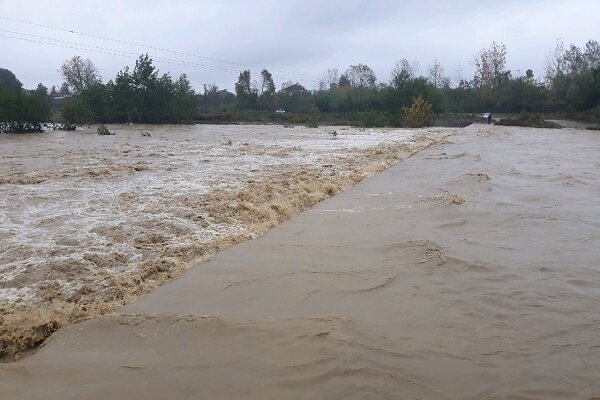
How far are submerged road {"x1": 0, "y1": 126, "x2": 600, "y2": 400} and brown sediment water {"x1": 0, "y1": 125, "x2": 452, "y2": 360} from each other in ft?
1.27

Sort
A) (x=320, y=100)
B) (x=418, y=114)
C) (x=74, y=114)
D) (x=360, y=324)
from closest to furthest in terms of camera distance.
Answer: (x=360, y=324)
(x=74, y=114)
(x=418, y=114)
(x=320, y=100)

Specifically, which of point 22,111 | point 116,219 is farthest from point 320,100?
point 116,219

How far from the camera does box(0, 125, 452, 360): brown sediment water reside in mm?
4152

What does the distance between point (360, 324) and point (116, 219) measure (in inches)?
172

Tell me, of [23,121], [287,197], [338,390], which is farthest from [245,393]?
[23,121]

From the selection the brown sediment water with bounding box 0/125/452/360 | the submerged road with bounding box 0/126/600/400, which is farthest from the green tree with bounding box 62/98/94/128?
the submerged road with bounding box 0/126/600/400

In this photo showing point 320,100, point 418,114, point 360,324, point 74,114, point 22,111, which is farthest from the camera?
point 320,100

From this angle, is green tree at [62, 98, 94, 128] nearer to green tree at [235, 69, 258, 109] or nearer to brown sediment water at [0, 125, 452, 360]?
brown sediment water at [0, 125, 452, 360]

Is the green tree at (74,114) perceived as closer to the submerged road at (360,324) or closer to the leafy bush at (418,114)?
the leafy bush at (418,114)

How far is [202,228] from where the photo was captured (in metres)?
6.47

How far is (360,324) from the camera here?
12.0ft

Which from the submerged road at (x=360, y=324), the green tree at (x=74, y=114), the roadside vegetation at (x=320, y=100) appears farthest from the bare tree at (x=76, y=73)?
the submerged road at (x=360, y=324)

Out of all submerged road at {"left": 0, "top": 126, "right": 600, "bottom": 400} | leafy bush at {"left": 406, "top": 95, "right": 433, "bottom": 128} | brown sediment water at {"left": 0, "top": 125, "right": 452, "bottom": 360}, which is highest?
leafy bush at {"left": 406, "top": 95, "right": 433, "bottom": 128}

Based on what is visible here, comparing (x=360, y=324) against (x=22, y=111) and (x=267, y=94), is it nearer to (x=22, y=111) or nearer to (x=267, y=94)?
(x=22, y=111)
